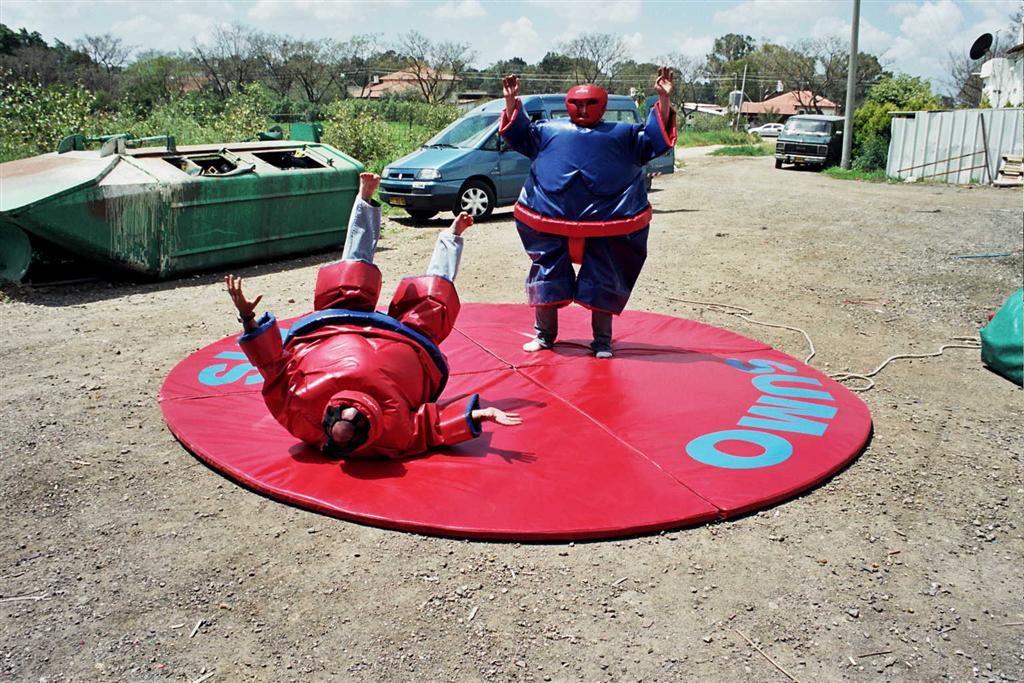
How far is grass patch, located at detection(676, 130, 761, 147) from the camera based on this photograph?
117 feet

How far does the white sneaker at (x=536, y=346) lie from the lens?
18.6 feet

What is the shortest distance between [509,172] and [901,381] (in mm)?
7281

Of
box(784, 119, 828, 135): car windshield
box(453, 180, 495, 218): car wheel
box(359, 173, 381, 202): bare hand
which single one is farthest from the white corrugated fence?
box(359, 173, 381, 202): bare hand

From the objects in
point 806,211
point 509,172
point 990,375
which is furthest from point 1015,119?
point 990,375

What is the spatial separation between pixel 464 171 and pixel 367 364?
8.03 metres

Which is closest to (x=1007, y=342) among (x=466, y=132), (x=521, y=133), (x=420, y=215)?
(x=521, y=133)

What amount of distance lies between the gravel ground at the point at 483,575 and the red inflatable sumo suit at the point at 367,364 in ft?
1.49

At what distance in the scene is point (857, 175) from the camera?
2069cm

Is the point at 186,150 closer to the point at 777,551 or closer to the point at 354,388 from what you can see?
the point at 354,388

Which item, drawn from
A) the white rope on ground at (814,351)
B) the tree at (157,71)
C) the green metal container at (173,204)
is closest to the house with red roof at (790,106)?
the tree at (157,71)

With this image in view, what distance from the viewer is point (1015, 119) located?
18.9 m

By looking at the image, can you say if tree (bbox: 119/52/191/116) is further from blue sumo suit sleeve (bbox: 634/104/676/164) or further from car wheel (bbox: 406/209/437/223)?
blue sumo suit sleeve (bbox: 634/104/676/164)

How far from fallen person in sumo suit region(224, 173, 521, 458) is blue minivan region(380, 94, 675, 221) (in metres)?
7.00

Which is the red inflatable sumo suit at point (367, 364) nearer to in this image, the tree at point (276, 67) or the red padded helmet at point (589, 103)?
the red padded helmet at point (589, 103)
